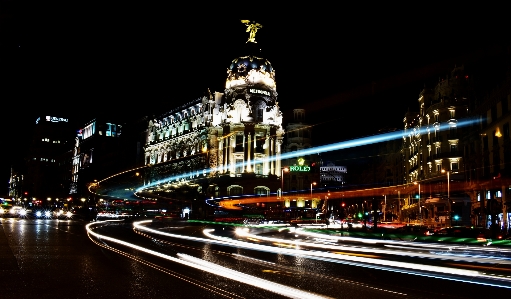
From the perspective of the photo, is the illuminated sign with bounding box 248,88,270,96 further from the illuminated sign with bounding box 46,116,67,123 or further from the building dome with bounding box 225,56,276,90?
the illuminated sign with bounding box 46,116,67,123

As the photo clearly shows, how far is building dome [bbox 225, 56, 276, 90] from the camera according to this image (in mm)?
90906

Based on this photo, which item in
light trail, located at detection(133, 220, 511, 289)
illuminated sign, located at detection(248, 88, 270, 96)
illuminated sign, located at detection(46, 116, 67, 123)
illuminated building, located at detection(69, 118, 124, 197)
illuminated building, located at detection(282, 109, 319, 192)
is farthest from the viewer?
illuminated sign, located at detection(46, 116, 67, 123)

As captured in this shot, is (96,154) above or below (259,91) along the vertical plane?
below

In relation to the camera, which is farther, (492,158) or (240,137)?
(240,137)

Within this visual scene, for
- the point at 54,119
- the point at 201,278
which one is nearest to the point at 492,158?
the point at 201,278

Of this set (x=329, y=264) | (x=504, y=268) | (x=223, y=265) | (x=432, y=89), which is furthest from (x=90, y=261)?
(x=432, y=89)

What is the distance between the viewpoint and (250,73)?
90.8 metres

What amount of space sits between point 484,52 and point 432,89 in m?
16.1

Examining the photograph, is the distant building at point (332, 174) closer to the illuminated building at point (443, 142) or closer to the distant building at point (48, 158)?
the illuminated building at point (443, 142)

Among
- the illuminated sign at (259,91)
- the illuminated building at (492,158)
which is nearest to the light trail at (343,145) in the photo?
the illuminated building at (492,158)

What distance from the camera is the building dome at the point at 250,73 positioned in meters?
90.9

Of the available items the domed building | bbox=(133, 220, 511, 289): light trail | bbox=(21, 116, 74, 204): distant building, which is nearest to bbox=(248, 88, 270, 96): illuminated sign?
the domed building

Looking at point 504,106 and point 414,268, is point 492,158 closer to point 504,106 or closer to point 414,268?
point 504,106

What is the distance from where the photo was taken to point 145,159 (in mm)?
119062
